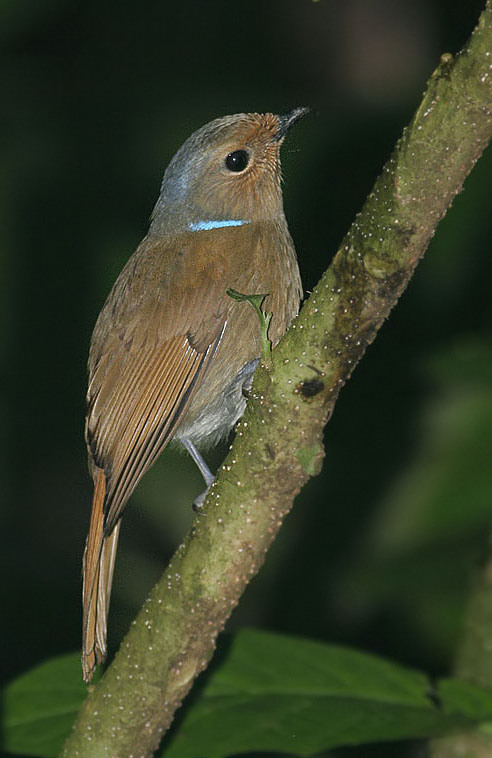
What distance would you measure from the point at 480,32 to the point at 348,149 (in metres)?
3.50

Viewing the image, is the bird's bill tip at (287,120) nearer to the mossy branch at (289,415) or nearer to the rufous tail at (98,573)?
the rufous tail at (98,573)

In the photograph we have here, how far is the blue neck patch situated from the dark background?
A: 29.7 inches

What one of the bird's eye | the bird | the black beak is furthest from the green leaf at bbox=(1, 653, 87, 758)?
the black beak

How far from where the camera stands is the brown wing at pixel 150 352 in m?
3.19

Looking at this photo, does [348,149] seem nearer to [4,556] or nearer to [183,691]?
[4,556]

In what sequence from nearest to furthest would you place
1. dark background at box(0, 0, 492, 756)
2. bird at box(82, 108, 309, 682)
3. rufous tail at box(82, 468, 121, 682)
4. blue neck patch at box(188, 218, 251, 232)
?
rufous tail at box(82, 468, 121, 682) < bird at box(82, 108, 309, 682) < blue neck patch at box(188, 218, 251, 232) < dark background at box(0, 0, 492, 756)

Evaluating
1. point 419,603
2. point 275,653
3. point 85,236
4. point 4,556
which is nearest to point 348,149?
point 85,236

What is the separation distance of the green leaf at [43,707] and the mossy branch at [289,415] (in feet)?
0.49

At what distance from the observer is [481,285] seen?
489 cm

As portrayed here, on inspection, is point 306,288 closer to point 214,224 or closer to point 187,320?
point 214,224

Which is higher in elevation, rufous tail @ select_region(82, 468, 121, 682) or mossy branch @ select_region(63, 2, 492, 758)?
mossy branch @ select_region(63, 2, 492, 758)

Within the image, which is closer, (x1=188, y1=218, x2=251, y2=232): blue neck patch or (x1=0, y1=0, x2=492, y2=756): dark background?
(x1=188, y1=218, x2=251, y2=232): blue neck patch

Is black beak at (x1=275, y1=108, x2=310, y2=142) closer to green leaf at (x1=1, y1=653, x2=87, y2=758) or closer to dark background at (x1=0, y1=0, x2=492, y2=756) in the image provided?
dark background at (x1=0, y1=0, x2=492, y2=756)

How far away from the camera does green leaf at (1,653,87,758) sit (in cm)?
264
